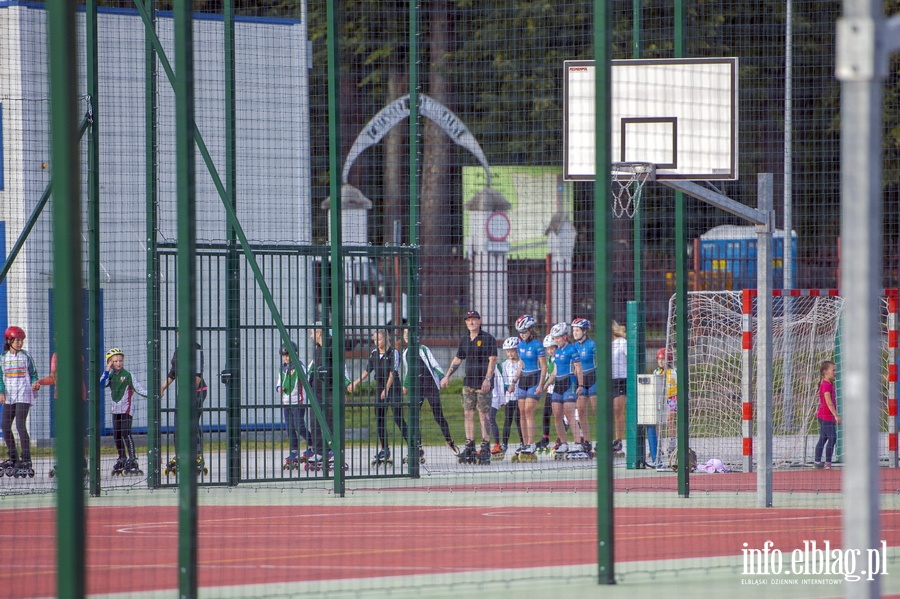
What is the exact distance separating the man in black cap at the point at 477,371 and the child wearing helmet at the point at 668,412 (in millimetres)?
1964

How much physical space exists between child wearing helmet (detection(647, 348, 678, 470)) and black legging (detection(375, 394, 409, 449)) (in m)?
2.96

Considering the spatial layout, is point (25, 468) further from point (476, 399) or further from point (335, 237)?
point (476, 399)

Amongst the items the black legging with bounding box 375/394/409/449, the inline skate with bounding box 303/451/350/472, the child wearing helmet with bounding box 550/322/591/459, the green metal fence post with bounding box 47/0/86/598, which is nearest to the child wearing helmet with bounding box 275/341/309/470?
the inline skate with bounding box 303/451/350/472

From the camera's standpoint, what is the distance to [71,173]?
475cm

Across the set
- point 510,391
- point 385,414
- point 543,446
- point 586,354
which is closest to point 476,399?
point 510,391

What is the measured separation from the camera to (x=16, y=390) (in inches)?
580

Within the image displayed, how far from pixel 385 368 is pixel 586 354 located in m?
3.22

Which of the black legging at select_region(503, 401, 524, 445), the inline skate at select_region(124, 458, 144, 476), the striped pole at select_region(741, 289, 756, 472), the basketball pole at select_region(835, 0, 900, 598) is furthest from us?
the black legging at select_region(503, 401, 524, 445)

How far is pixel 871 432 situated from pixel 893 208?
28653 mm

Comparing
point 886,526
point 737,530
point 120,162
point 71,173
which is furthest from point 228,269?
point 71,173

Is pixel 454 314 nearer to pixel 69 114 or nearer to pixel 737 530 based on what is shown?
pixel 737 530

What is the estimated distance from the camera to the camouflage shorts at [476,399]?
16.0m

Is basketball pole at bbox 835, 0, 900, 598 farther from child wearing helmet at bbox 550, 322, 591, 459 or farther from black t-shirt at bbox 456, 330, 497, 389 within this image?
child wearing helmet at bbox 550, 322, 591, 459

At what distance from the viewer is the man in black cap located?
1584cm
